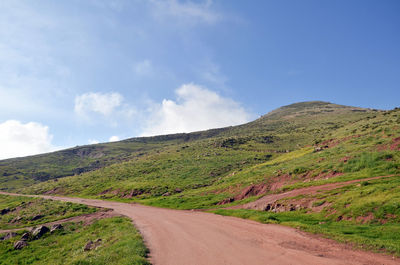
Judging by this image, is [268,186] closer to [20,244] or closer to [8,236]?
[20,244]

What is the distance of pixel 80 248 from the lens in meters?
18.4

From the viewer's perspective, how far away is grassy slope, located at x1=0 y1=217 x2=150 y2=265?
12391mm

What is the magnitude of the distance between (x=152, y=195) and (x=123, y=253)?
1475 inches

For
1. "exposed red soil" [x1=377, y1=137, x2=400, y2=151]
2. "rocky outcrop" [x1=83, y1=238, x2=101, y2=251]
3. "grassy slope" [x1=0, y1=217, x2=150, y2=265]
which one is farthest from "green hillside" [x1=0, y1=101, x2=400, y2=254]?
"rocky outcrop" [x1=83, y1=238, x2=101, y2=251]

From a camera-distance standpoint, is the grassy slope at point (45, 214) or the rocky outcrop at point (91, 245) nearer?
the rocky outcrop at point (91, 245)

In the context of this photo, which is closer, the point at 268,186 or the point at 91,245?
the point at 91,245

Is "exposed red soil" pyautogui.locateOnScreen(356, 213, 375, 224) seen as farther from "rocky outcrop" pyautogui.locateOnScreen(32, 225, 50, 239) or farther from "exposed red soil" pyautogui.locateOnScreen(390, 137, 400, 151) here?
"rocky outcrop" pyautogui.locateOnScreen(32, 225, 50, 239)

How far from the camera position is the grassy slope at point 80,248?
1239 cm

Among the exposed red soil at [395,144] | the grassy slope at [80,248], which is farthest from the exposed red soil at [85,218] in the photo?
the exposed red soil at [395,144]

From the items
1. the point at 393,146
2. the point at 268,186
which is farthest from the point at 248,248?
the point at 393,146

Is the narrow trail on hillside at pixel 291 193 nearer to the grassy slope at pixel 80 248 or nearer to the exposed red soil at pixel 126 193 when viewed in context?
the grassy slope at pixel 80 248

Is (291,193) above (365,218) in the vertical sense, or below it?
above

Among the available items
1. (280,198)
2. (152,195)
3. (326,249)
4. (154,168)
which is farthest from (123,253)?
(154,168)

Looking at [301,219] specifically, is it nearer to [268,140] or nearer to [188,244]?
[188,244]
